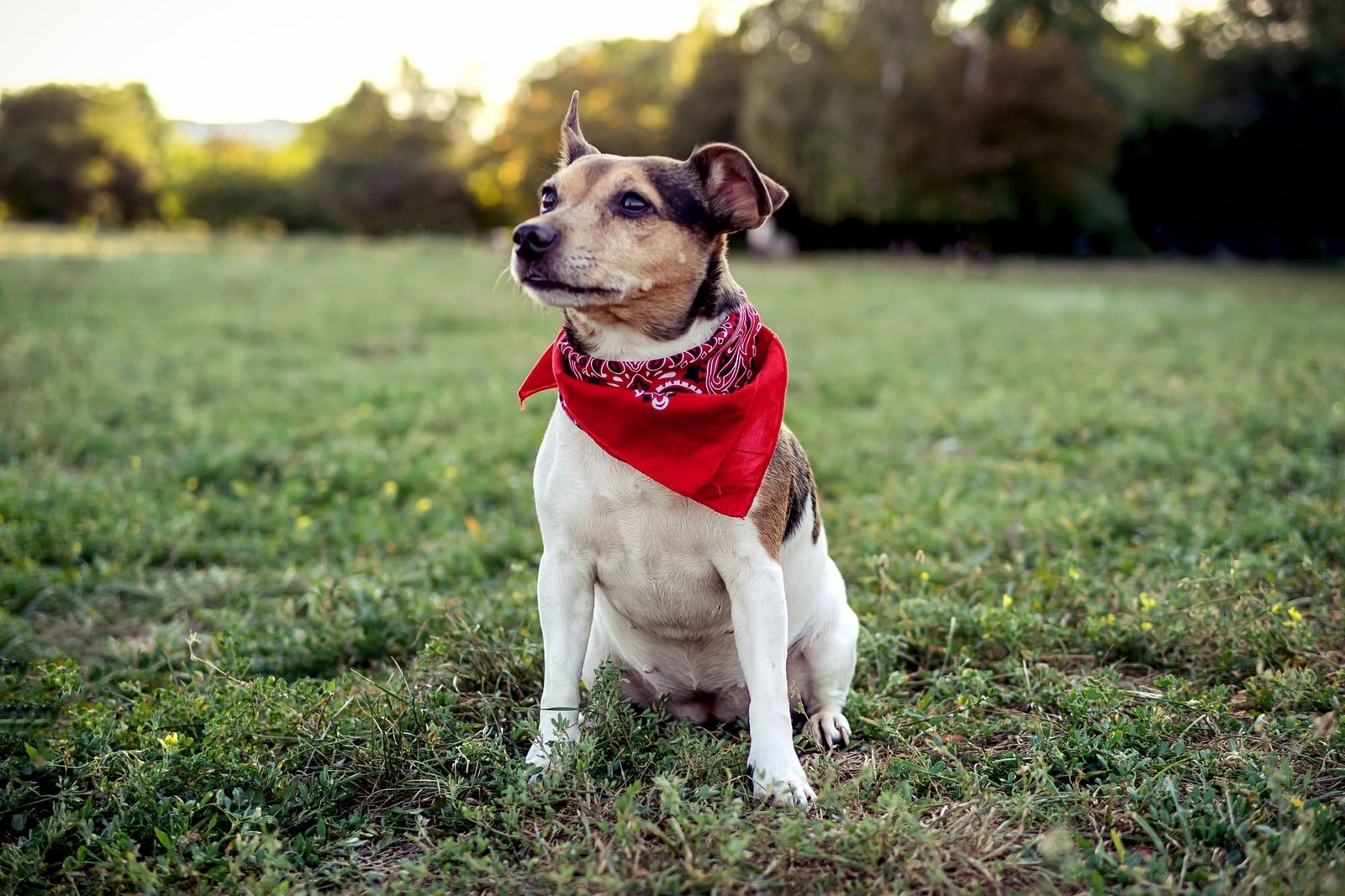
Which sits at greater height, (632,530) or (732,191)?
(732,191)

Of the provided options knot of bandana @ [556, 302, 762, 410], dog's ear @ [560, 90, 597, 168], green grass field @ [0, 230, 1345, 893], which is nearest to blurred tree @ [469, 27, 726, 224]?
green grass field @ [0, 230, 1345, 893]

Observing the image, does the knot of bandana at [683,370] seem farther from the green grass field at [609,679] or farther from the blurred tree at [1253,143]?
the blurred tree at [1253,143]

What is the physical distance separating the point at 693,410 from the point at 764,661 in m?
0.81

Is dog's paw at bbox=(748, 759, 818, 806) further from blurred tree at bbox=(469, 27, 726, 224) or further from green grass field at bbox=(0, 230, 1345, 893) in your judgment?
blurred tree at bbox=(469, 27, 726, 224)

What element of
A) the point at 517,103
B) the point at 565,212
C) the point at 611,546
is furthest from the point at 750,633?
the point at 517,103

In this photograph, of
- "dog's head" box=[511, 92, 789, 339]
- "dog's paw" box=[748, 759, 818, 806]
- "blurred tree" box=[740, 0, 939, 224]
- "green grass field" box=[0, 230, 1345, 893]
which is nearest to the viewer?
"green grass field" box=[0, 230, 1345, 893]

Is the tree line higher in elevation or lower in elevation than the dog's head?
higher

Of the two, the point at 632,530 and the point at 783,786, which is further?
the point at 632,530

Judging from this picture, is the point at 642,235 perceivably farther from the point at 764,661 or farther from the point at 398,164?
the point at 398,164

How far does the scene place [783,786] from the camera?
2881mm

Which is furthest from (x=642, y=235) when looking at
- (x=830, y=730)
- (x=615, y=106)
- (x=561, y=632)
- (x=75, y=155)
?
(x=75, y=155)

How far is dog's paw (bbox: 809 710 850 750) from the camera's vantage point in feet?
11.2

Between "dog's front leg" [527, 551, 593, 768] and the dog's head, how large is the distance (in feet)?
2.64

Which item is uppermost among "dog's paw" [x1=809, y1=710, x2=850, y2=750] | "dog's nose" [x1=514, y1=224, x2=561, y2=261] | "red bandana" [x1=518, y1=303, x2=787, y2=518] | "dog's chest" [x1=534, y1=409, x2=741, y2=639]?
"dog's nose" [x1=514, y1=224, x2=561, y2=261]
